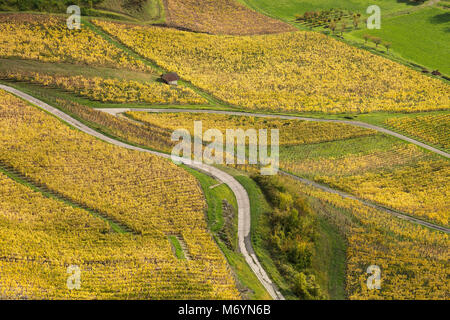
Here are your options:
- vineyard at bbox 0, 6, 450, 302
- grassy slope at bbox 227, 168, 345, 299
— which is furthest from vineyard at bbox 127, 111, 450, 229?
grassy slope at bbox 227, 168, 345, 299

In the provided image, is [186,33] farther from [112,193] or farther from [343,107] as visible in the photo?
Answer: [112,193]

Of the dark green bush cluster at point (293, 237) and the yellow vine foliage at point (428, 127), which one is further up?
the yellow vine foliage at point (428, 127)

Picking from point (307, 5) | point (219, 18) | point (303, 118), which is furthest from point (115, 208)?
point (307, 5)

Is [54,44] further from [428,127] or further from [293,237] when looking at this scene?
[428,127]

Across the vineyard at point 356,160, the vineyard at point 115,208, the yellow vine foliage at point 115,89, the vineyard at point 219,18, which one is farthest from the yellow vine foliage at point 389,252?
the vineyard at point 219,18

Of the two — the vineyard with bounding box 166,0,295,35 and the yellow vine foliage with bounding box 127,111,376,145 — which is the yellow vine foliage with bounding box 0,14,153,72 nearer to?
the yellow vine foliage with bounding box 127,111,376,145

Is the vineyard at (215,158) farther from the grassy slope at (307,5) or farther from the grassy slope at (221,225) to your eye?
the grassy slope at (307,5)
